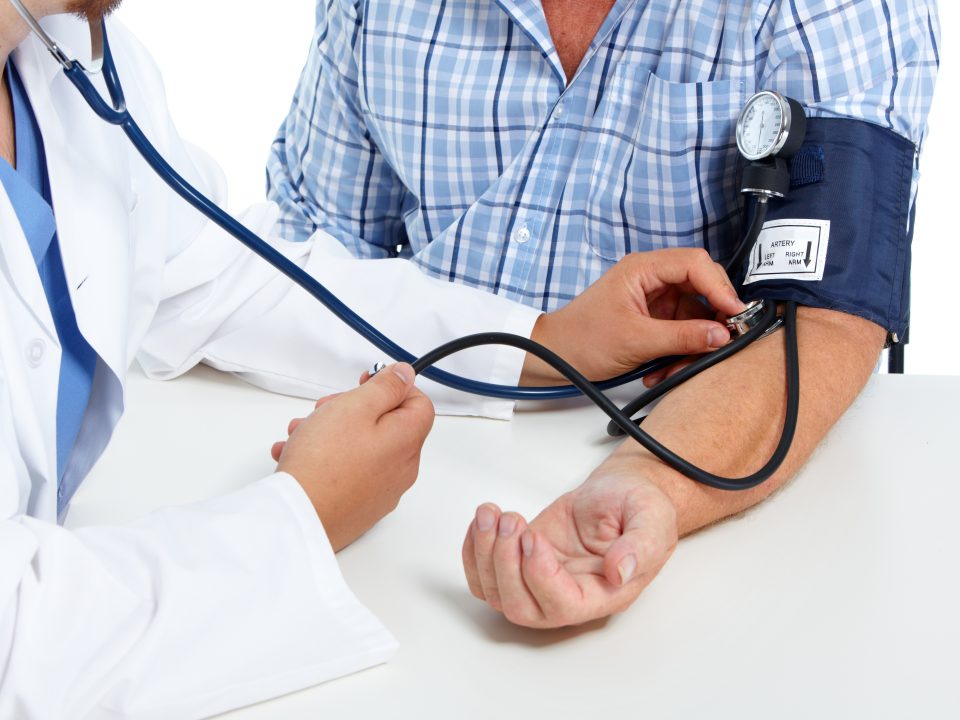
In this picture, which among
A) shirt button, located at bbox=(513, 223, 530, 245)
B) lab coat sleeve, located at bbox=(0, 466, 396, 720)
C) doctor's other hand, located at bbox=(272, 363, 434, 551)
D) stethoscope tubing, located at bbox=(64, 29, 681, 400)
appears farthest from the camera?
shirt button, located at bbox=(513, 223, 530, 245)

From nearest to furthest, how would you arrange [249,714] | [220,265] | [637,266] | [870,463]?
[249,714], [870,463], [637,266], [220,265]

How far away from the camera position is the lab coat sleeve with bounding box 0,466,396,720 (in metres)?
0.64

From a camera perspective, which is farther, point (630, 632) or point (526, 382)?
point (526, 382)

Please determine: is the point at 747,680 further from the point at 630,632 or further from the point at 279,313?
the point at 279,313

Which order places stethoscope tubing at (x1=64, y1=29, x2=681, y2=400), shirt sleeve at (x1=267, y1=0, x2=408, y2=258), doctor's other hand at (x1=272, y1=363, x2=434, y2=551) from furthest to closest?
shirt sleeve at (x1=267, y1=0, x2=408, y2=258)
stethoscope tubing at (x1=64, y1=29, x2=681, y2=400)
doctor's other hand at (x1=272, y1=363, x2=434, y2=551)

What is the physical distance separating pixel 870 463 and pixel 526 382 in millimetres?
377

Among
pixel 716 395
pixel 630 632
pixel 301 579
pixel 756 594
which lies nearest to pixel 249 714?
pixel 301 579

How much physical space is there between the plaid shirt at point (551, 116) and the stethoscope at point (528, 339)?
13cm

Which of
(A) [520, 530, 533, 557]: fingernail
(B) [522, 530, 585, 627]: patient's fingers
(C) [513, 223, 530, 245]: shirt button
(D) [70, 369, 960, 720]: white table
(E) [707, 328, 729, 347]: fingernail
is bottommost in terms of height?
(D) [70, 369, 960, 720]: white table

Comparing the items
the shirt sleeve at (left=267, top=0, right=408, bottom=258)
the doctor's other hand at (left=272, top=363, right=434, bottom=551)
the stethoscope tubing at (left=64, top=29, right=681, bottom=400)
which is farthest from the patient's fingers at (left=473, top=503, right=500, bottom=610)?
the shirt sleeve at (left=267, top=0, right=408, bottom=258)

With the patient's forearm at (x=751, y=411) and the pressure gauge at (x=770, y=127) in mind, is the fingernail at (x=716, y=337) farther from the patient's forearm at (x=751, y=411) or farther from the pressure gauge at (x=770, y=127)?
the pressure gauge at (x=770, y=127)

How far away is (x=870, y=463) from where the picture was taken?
997mm

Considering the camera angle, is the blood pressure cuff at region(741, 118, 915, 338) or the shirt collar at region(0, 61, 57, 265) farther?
the blood pressure cuff at region(741, 118, 915, 338)

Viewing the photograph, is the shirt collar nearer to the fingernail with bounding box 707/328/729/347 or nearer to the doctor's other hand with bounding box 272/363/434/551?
the doctor's other hand with bounding box 272/363/434/551
